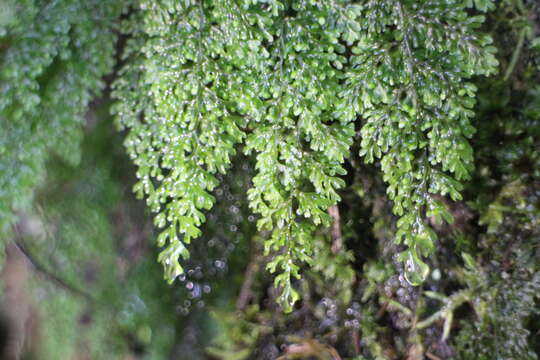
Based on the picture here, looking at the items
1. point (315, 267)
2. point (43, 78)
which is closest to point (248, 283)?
point (315, 267)

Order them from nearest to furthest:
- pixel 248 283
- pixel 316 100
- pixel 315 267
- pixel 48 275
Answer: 1. pixel 316 100
2. pixel 315 267
3. pixel 248 283
4. pixel 48 275

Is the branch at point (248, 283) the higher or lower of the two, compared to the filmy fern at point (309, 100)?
lower

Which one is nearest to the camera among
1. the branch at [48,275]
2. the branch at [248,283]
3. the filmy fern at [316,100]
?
the filmy fern at [316,100]

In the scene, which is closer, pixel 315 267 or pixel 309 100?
pixel 309 100

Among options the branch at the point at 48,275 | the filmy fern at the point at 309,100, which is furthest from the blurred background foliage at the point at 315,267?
the filmy fern at the point at 309,100

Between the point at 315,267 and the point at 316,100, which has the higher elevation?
the point at 316,100

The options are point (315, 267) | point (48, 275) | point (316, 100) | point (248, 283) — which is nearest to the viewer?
point (316, 100)

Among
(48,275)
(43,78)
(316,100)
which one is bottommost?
(48,275)

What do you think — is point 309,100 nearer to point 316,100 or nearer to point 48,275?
point 316,100

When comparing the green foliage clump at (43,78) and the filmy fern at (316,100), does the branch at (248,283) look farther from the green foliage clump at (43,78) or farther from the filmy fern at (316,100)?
the green foliage clump at (43,78)
